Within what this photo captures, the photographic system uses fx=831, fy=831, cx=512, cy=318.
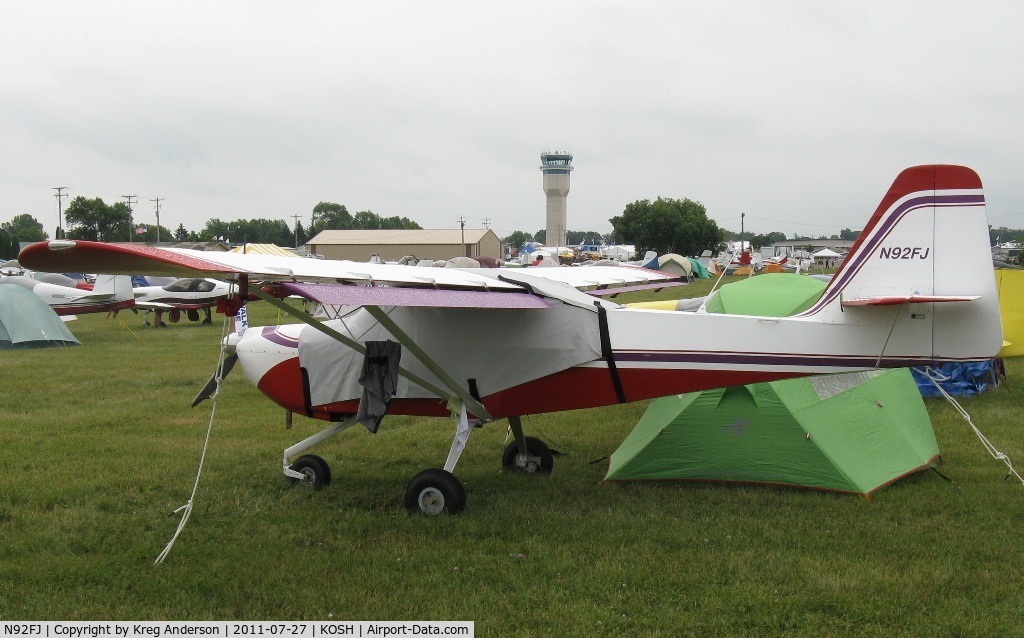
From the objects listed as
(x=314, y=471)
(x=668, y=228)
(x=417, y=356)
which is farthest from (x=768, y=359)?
(x=668, y=228)

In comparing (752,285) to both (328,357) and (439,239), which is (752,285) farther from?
(439,239)

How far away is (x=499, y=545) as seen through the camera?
592 centimetres

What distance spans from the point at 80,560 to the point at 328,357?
Answer: 246cm

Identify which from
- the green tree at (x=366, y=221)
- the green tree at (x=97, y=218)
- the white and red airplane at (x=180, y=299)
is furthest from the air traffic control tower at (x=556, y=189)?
the white and red airplane at (x=180, y=299)

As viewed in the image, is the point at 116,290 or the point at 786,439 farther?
the point at 116,290

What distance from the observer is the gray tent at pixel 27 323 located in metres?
19.3

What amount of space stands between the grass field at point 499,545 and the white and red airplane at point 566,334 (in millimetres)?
802

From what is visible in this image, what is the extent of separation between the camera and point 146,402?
1198 cm

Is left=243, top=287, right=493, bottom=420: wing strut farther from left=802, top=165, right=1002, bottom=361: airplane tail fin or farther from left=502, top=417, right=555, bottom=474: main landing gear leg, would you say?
left=802, top=165, right=1002, bottom=361: airplane tail fin

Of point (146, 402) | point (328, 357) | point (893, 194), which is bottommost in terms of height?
point (146, 402)

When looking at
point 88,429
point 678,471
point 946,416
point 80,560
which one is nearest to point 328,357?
point 80,560

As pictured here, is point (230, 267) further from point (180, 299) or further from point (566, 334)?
point (180, 299)

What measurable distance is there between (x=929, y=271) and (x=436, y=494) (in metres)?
4.05

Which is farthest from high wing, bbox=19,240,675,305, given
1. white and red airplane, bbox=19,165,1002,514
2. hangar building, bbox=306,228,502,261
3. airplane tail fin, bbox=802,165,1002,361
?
hangar building, bbox=306,228,502,261
